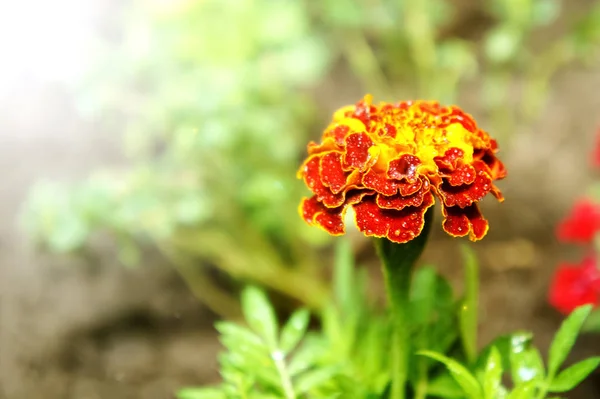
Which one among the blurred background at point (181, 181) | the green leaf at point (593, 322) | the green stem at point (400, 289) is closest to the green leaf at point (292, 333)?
the green stem at point (400, 289)

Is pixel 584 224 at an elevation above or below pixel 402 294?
above

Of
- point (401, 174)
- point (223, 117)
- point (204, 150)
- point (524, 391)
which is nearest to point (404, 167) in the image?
point (401, 174)

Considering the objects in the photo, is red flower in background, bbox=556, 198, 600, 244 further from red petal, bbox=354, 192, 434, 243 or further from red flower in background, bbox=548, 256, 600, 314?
red petal, bbox=354, 192, 434, 243

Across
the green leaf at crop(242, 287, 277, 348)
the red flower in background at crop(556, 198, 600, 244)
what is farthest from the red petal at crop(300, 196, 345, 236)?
the red flower in background at crop(556, 198, 600, 244)

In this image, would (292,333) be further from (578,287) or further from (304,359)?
(578,287)

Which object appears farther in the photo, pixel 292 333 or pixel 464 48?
pixel 464 48

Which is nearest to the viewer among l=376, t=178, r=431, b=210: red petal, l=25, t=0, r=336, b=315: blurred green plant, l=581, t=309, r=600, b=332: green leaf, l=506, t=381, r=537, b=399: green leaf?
l=376, t=178, r=431, b=210: red petal

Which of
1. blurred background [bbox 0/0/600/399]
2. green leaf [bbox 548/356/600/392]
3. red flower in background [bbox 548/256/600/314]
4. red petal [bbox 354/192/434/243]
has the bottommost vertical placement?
green leaf [bbox 548/356/600/392]

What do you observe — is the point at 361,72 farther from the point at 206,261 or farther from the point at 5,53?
the point at 5,53
